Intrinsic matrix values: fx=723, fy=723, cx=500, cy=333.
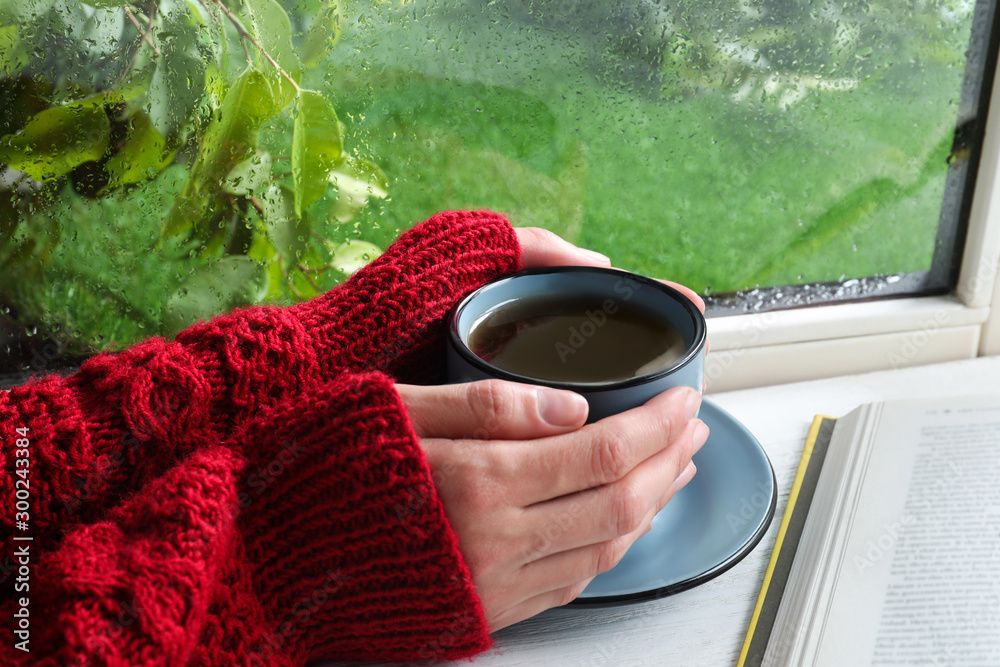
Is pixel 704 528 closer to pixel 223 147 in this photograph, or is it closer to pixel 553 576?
pixel 553 576

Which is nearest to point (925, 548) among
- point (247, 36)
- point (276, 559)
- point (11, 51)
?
point (276, 559)

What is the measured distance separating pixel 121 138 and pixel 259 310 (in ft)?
0.82

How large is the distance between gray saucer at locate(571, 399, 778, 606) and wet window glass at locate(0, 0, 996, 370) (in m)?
0.30

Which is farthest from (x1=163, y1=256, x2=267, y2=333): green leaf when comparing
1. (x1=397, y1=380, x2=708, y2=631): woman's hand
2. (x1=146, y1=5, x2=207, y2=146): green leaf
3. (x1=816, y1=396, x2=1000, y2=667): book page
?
(x1=816, y1=396, x2=1000, y2=667): book page

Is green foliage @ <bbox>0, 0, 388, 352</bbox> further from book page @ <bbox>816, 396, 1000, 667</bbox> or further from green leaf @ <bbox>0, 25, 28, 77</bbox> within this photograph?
book page @ <bbox>816, 396, 1000, 667</bbox>

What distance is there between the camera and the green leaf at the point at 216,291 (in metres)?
0.67

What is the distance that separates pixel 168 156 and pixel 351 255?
18 cm

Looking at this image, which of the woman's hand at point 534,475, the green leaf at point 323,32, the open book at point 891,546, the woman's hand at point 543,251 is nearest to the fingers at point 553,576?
the woman's hand at point 534,475

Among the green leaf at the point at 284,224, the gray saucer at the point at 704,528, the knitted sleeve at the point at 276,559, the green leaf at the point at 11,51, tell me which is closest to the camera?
the knitted sleeve at the point at 276,559

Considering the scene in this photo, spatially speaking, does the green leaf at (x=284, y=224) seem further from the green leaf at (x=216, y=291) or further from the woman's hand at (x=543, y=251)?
the woman's hand at (x=543, y=251)

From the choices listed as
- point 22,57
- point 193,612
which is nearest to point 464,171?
point 22,57

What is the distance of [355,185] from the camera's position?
70 centimetres

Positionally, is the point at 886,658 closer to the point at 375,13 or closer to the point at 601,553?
the point at 601,553

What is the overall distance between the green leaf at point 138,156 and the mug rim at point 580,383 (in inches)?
12.8
